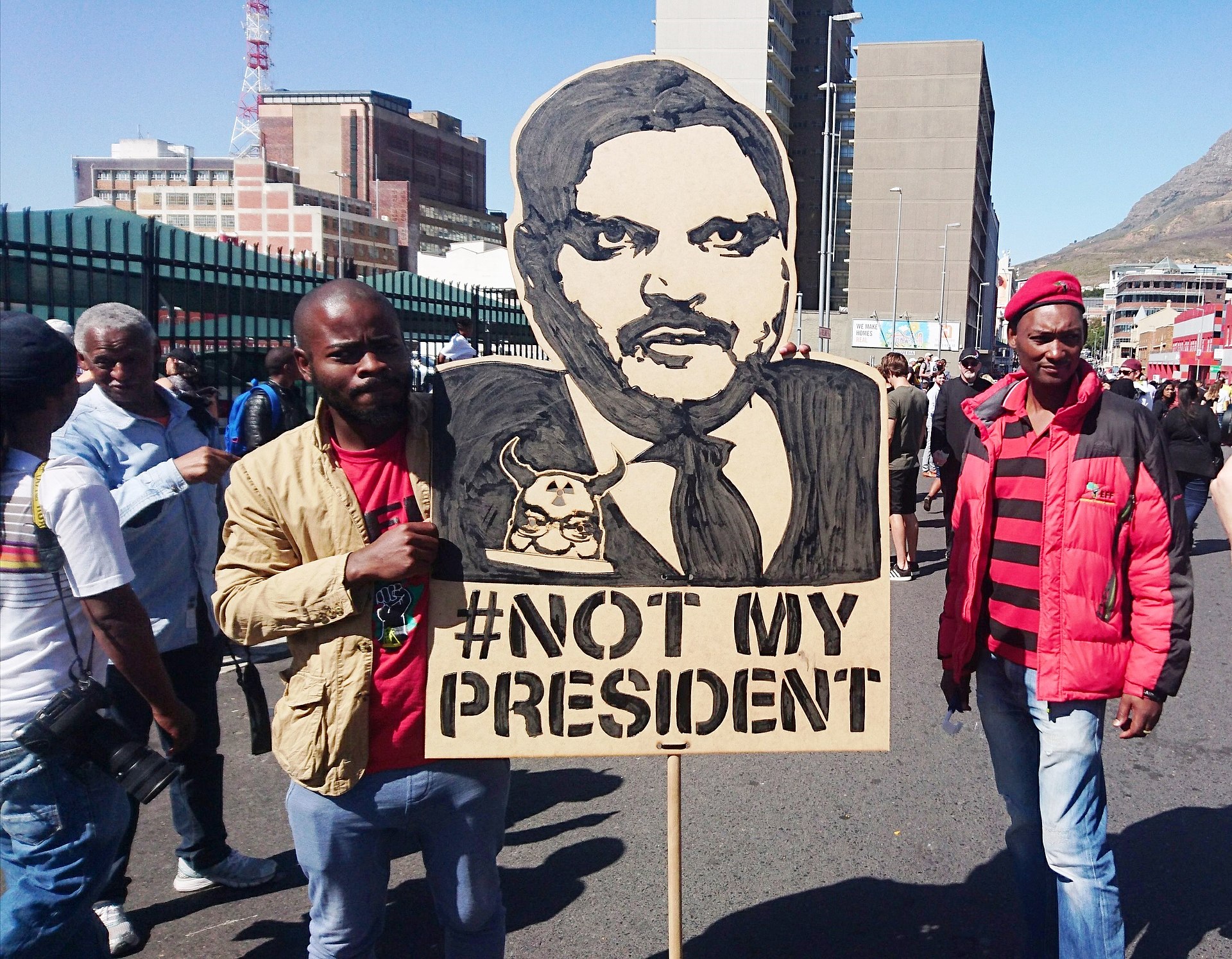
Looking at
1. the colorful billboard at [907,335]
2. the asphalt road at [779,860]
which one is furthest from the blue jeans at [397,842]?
the colorful billboard at [907,335]

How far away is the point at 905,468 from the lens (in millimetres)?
8594

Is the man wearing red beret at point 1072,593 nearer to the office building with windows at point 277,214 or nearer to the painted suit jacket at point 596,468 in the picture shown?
the painted suit jacket at point 596,468

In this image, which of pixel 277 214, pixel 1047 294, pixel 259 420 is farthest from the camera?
pixel 277 214

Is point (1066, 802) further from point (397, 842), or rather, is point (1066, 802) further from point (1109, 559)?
point (397, 842)

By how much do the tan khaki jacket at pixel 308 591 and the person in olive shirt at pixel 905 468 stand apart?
6.83 meters

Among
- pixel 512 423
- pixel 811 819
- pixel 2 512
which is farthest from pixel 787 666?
pixel 811 819

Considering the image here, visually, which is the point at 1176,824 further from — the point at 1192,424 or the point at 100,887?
the point at 1192,424

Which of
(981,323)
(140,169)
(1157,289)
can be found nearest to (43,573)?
(981,323)

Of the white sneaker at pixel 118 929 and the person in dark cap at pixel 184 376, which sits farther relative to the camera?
the person in dark cap at pixel 184 376

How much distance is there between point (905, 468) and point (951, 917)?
5627 millimetres

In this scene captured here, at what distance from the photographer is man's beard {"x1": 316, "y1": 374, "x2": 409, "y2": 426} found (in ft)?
6.92

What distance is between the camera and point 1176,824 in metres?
4.04

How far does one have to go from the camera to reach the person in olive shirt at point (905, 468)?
8492 mm

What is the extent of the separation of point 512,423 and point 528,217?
45 cm
